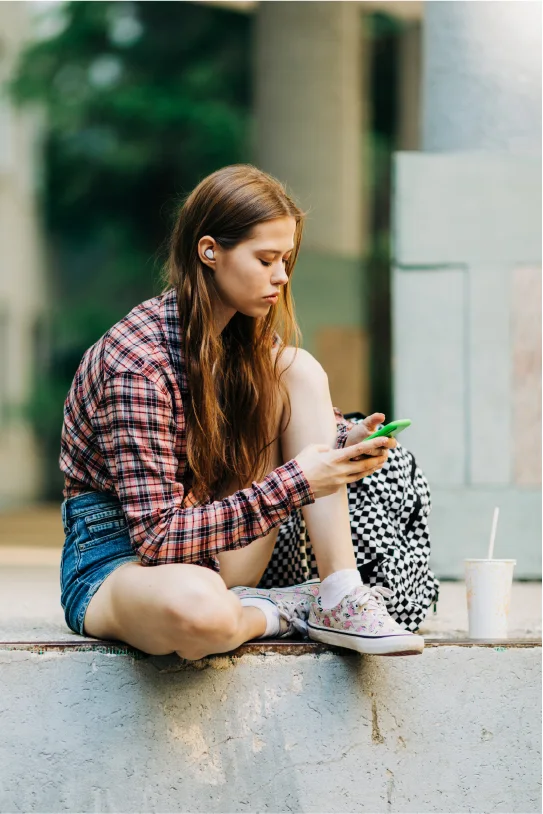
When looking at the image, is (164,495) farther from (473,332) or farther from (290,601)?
(473,332)

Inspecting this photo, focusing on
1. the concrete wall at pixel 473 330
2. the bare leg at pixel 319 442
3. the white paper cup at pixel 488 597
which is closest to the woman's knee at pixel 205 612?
the bare leg at pixel 319 442

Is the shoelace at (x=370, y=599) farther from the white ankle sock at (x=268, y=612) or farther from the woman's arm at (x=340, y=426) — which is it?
the woman's arm at (x=340, y=426)

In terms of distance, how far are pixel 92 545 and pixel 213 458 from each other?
1.10ft

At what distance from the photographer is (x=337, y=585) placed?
2.52 metres

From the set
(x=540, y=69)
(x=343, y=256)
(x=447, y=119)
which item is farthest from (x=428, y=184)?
(x=343, y=256)

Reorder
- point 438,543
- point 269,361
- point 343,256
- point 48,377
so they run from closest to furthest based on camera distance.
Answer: point 269,361, point 438,543, point 343,256, point 48,377

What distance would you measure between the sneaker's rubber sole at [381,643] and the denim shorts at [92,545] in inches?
19.0

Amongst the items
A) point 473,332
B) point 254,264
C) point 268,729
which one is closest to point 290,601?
point 268,729

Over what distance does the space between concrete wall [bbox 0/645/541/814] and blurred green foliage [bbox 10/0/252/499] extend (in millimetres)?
12101

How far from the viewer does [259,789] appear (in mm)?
2490

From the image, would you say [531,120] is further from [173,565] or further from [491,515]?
[173,565]

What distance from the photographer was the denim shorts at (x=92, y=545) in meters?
2.54

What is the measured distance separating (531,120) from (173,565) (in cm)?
271

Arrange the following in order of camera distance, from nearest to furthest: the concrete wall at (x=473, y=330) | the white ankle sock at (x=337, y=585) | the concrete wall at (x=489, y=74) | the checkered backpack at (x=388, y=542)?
1. the white ankle sock at (x=337, y=585)
2. the checkered backpack at (x=388, y=542)
3. the concrete wall at (x=473, y=330)
4. the concrete wall at (x=489, y=74)
